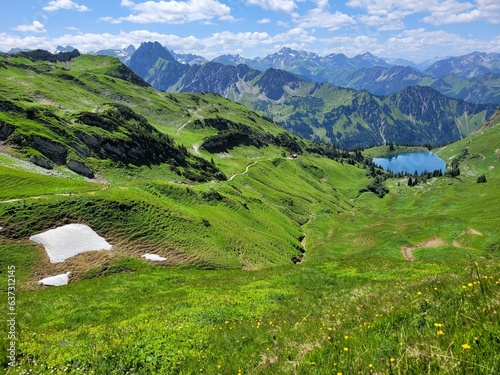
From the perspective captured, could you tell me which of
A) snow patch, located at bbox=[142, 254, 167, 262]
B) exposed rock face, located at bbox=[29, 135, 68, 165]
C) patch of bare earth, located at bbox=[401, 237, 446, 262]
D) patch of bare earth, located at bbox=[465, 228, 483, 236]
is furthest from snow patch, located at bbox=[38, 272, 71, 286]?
patch of bare earth, located at bbox=[465, 228, 483, 236]

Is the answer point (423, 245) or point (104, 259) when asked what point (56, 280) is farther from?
point (423, 245)

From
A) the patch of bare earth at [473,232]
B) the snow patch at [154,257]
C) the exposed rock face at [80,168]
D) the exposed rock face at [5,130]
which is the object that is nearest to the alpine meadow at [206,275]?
the exposed rock face at [5,130]

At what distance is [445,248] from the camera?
65.2m

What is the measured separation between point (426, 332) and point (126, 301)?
2652 centimetres

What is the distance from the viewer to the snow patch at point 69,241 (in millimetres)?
43184

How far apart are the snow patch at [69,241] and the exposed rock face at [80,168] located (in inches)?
1861

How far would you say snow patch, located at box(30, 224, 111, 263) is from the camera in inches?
1700

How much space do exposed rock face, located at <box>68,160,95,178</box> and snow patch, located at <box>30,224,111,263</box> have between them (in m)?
47.3

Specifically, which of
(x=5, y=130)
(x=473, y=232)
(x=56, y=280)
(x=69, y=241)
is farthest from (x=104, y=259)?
(x=473, y=232)

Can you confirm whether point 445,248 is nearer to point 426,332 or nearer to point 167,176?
point 426,332

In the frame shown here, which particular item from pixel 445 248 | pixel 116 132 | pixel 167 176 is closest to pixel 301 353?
pixel 445 248

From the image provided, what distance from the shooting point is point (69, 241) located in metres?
45.4

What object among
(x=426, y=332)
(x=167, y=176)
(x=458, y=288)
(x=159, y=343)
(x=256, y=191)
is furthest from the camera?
(x=256, y=191)

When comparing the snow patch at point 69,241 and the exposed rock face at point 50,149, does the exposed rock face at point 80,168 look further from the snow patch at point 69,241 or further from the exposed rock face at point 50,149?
the snow patch at point 69,241
